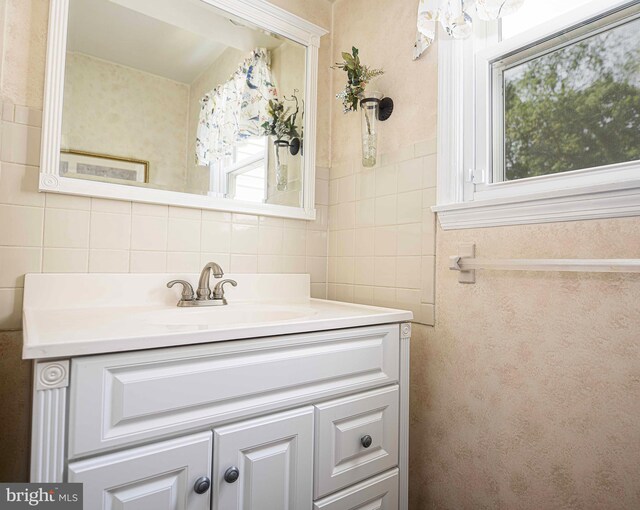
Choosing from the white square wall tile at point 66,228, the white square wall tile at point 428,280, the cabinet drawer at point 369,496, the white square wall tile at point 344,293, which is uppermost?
the white square wall tile at point 66,228

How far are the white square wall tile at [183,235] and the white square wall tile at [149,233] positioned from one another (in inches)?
0.8

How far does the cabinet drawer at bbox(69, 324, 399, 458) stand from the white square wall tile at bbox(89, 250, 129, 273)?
1.97 ft

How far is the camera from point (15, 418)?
109cm

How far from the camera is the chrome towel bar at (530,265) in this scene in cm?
87

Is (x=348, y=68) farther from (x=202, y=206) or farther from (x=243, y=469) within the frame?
(x=243, y=469)

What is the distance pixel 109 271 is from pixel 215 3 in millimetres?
1069

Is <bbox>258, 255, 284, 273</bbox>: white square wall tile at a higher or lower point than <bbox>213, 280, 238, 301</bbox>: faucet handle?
higher

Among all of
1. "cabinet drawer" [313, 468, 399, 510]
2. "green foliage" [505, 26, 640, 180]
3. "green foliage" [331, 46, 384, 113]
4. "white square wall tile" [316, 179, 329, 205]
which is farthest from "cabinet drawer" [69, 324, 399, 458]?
"green foliage" [331, 46, 384, 113]

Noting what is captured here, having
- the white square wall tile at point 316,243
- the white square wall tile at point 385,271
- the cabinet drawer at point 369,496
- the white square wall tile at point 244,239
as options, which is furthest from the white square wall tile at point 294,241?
the cabinet drawer at point 369,496

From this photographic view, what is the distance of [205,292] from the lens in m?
1.31

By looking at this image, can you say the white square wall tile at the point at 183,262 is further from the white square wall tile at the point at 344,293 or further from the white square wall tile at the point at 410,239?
the white square wall tile at the point at 410,239

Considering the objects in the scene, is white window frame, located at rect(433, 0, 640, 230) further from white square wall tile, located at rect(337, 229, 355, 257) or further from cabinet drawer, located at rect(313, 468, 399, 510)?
cabinet drawer, located at rect(313, 468, 399, 510)

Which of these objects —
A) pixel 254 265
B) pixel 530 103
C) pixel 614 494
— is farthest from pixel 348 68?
pixel 614 494

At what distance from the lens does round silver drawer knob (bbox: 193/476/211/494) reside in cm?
79
